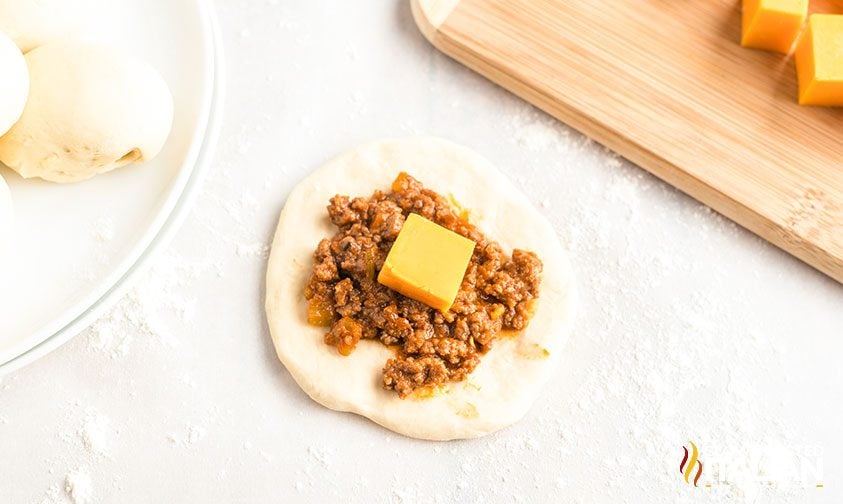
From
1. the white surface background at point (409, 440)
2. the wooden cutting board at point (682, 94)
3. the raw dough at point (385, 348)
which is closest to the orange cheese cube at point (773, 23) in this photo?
the wooden cutting board at point (682, 94)

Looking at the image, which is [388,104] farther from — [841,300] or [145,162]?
[841,300]

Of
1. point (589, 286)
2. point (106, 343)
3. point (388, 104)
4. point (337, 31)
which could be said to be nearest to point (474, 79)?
point (388, 104)

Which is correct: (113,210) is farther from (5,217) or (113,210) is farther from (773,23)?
(773,23)

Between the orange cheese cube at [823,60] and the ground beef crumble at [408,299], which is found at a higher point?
the orange cheese cube at [823,60]

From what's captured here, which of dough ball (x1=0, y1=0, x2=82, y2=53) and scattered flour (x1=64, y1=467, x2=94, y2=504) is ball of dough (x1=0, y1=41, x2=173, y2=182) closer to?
dough ball (x1=0, y1=0, x2=82, y2=53)

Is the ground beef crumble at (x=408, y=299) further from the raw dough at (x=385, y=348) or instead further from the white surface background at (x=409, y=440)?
the white surface background at (x=409, y=440)

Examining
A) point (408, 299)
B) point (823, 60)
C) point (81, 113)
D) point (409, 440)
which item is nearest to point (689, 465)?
point (409, 440)

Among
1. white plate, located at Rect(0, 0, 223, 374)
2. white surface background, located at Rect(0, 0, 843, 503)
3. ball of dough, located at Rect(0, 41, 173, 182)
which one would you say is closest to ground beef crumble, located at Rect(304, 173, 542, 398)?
white surface background, located at Rect(0, 0, 843, 503)
